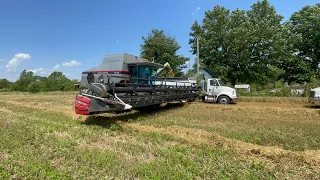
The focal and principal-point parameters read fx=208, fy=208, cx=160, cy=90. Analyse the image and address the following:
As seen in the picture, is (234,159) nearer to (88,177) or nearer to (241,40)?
Result: (88,177)

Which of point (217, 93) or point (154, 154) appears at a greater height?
point (217, 93)

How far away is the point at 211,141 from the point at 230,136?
803 millimetres

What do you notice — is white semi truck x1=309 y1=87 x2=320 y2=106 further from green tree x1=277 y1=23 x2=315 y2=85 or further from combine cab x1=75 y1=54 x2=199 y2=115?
green tree x1=277 y1=23 x2=315 y2=85

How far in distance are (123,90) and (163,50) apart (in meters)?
24.8

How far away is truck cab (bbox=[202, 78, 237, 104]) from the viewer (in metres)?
13.3

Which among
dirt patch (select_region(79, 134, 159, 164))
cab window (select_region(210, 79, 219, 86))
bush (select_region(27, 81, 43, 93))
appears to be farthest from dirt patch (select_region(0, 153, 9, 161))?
bush (select_region(27, 81, 43, 93))

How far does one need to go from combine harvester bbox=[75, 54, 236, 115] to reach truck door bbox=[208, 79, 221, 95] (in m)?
0.30

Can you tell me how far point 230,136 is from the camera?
505 cm

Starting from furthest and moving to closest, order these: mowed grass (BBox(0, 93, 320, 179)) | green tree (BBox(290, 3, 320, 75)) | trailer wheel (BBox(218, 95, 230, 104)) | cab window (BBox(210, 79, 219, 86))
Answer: green tree (BBox(290, 3, 320, 75)) < cab window (BBox(210, 79, 219, 86)) < trailer wheel (BBox(218, 95, 230, 104)) < mowed grass (BBox(0, 93, 320, 179))

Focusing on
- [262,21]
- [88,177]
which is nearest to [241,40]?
[262,21]

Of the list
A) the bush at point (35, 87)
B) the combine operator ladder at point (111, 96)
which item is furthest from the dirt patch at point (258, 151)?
the bush at point (35, 87)

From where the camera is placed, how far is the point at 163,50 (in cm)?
3089

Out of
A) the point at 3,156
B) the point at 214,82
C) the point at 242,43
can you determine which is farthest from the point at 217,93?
the point at 3,156

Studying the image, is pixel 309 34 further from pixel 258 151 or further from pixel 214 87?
pixel 258 151
